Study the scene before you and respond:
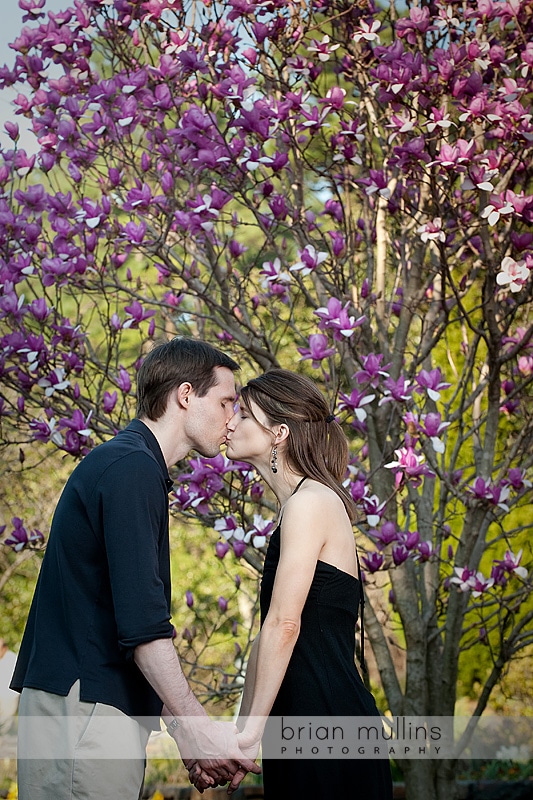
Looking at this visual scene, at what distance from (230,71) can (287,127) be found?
1.27ft

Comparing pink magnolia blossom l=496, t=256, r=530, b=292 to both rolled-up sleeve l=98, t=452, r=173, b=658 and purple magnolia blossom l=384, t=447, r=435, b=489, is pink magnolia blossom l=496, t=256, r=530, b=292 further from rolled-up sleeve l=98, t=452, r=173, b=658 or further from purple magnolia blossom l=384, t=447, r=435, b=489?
Result: rolled-up sleeve l=98, t=452, r=173, b=658

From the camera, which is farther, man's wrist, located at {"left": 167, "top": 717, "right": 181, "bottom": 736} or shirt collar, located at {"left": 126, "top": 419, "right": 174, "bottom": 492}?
shirt collar, located at {"left": 126, "top": 419, "right": 174, "bottom": 492}

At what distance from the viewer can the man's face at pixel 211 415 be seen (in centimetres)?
228

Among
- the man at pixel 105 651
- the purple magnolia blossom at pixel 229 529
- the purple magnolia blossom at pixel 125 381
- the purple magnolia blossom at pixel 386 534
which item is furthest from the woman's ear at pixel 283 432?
the purple magnolia blossom at pixel 125 381

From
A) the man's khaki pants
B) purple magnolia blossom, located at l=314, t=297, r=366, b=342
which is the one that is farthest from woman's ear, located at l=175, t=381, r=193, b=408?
purple magnolia blossom, located at l=314, t=297, r=366, b=342

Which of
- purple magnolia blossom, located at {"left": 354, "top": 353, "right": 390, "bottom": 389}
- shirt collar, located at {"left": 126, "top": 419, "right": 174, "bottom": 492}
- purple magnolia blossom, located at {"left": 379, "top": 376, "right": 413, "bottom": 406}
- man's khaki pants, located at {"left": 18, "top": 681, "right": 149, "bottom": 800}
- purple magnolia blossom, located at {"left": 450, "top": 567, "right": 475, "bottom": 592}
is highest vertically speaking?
purple magnolia blossom, located at {"left": 354, "top": 353, "right": 390, "bottom": 389}

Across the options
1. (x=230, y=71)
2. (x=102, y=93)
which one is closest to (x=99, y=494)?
(x=230, y=71)

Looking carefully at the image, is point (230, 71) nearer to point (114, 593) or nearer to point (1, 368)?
point (1, 368)

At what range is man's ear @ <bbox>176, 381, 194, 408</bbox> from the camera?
7.43 ft

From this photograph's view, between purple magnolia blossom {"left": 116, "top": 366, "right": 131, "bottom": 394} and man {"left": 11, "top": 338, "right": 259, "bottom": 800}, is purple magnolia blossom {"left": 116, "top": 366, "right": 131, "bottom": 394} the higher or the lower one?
the higher one

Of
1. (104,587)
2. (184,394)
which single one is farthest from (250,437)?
(104,587)

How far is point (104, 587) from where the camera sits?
6.42 feet

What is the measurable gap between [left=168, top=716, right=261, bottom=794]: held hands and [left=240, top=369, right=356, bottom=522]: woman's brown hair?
0.61 m

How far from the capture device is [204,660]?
8.30 m
